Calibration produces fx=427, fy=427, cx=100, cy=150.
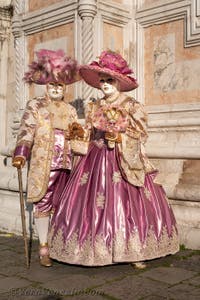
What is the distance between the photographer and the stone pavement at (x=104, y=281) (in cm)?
303

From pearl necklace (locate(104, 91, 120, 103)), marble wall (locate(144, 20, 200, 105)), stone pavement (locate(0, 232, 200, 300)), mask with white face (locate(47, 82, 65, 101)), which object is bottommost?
stone pavement (locate(0, 232, 200, 300))

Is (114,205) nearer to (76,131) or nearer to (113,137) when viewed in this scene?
(113,137)

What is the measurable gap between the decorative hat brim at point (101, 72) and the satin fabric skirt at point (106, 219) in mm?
638

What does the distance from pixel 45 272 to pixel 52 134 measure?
1.25m

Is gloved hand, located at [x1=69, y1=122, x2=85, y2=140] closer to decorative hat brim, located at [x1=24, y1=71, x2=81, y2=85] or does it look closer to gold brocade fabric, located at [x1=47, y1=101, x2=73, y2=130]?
gold brocade fabric, located at [x1=47, y1=101, x2=73, y2=130]

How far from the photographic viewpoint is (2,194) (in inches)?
235

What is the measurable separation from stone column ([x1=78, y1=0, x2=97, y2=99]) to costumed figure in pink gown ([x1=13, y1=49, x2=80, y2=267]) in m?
1.08

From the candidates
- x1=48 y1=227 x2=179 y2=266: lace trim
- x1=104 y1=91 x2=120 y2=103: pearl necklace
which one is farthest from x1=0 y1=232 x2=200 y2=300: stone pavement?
x1=104 y1=91 x2=120 y2=103: pearl necklace

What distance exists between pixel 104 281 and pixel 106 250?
283 millimetres

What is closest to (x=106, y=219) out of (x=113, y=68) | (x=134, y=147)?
(x=134, y=147)

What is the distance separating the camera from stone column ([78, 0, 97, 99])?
523 cm

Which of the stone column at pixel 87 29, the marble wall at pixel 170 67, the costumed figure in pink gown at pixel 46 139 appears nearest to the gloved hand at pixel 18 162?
the costumed figure in pink gown at pixel 46 139

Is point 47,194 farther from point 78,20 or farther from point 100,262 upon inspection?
point 78,20

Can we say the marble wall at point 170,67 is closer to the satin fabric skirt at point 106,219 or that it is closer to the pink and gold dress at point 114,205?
the pink and gold dress at point 114,205
